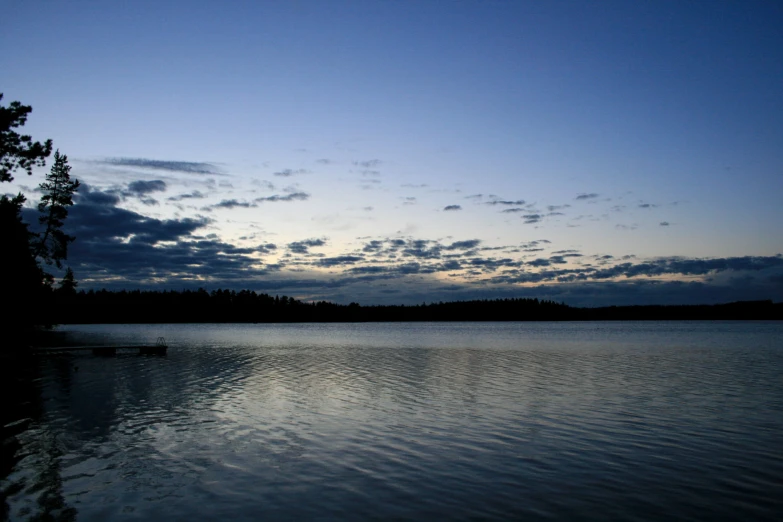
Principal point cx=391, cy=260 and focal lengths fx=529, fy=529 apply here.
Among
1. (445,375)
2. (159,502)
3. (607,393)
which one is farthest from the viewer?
(445,375)

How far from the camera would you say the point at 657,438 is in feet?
59.8

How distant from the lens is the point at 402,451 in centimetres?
1656

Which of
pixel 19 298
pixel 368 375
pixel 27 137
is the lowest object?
pixel 368 375

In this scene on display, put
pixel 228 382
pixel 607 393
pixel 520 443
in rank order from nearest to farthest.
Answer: pixel 520 443, pixel 607 393, pixel 228 382

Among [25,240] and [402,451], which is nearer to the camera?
[402,451]

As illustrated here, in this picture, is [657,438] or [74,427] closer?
[657,438]

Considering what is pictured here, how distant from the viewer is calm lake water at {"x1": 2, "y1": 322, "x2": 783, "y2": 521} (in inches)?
460

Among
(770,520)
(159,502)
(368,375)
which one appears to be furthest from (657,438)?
(368,375)

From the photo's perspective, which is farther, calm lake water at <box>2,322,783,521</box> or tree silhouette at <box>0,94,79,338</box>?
tree silhouette at <box>0,94,79,338</box>

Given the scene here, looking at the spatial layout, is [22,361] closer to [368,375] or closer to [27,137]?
[27,137]

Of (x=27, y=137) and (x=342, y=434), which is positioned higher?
(x=27, y=137)

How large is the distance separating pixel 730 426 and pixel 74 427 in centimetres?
2473

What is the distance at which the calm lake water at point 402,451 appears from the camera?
11.7 metres

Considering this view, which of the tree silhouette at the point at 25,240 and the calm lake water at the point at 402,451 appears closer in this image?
the calm lake water at the point at 402,451
